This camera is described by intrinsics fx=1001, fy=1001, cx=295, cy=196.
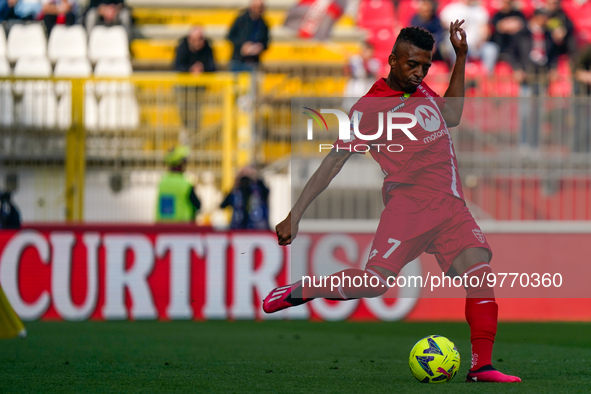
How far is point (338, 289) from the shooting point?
20.0ft

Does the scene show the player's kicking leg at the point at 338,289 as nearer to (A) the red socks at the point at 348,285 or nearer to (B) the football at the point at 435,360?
(A) the red socks at the point at 348,285

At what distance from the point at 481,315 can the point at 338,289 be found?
2.85 feet

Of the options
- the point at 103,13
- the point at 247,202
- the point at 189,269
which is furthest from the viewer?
the point at 103,13

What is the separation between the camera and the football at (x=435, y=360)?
19.7ft

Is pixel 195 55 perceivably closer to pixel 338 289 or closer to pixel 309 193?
pixel 309 193

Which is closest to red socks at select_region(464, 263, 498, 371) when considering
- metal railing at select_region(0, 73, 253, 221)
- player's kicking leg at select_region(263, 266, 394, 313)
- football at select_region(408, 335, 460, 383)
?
football at select_region(408, 335, 460, 383)

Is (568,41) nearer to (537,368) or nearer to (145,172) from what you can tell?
(145,172)

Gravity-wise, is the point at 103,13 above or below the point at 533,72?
above

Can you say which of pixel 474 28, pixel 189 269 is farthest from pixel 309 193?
pixel 474 28

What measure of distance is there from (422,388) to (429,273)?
6357 millimetres

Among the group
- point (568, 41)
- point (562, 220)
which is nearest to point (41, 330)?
point (562, 220)

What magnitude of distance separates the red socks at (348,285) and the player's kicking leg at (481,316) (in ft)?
1.59

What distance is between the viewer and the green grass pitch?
606 centimetres

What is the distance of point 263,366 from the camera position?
7312 millimetres
